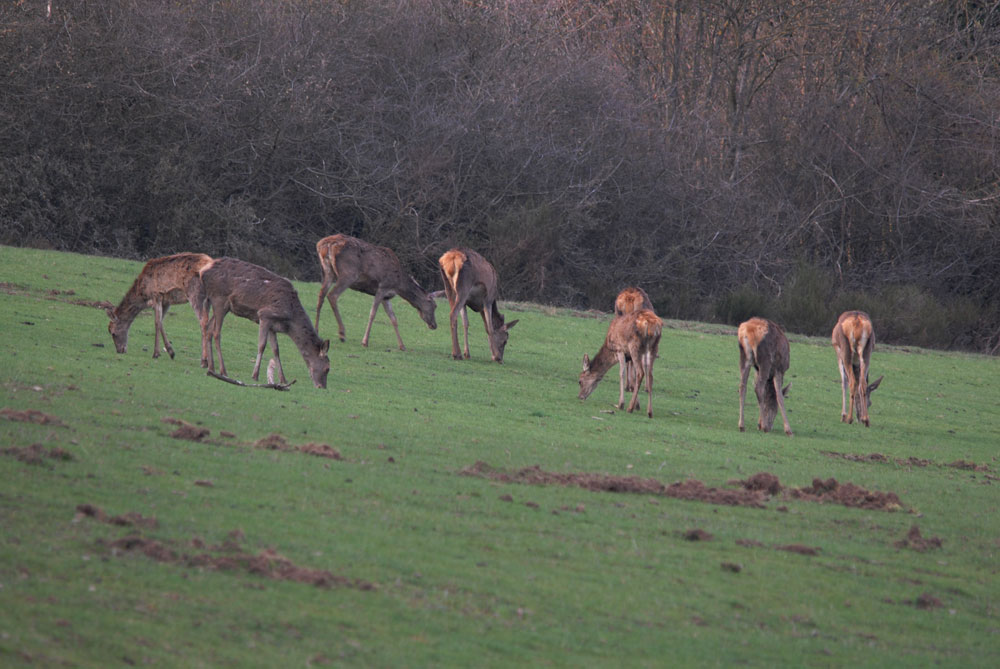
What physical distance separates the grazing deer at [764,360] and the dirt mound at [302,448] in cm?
737

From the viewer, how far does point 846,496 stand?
11188 mm

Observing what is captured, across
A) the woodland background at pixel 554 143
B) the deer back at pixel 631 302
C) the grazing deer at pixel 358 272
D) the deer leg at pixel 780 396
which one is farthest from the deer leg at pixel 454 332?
the woodland background at pixel 554 143

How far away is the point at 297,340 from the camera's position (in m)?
14.9

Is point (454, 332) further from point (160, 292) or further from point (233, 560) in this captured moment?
point (233, 560)

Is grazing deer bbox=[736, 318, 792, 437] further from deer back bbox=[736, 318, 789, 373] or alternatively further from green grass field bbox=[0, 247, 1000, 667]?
green grass field bbox=[0, 247, 1000, 667]

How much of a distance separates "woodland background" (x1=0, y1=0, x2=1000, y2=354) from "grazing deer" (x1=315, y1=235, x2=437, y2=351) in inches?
486

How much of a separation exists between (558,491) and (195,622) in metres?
4.65

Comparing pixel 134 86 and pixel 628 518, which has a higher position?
pixel 134 86

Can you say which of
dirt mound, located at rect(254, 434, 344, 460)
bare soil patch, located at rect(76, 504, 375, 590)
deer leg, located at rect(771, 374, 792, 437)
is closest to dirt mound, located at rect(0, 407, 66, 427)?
dirt mound, located at rect(254, 434, 344, 460)

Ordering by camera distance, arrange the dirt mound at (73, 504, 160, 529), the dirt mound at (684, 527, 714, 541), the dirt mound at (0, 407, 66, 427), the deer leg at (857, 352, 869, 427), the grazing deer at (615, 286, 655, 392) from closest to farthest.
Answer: the dirt mound at (73, 504, 160, 529) → the dirt mound at (684, 527, 714, 541) → the dirt mound at (0, 407, 66, 427) → the deer leg at (857, 352, 869, 427) → the grazing deer at (615, 286, 655, 392)

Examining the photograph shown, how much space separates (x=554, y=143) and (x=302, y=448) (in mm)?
28358

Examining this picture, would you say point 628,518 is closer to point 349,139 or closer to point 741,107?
point 349,139

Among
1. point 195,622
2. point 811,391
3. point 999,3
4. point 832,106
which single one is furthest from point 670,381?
point 999,3

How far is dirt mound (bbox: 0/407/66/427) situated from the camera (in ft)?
30.8
